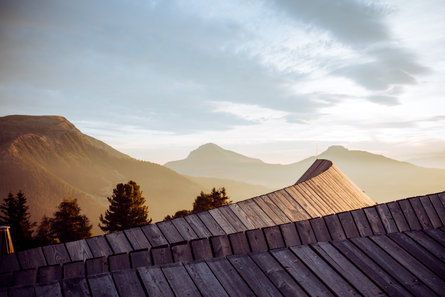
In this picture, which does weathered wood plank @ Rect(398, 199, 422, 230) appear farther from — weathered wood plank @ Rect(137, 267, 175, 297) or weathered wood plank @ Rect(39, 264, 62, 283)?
weathered wood plank @ Rect(39, 264, 62, 283)

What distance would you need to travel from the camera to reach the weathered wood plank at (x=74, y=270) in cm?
216

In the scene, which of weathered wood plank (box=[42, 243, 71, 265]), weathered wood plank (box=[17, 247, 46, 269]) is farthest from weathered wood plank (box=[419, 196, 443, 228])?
weathered wood plank (box=[17, 247, 46, 269])

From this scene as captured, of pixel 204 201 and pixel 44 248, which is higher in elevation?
pixel 44 248

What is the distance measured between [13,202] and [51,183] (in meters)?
120

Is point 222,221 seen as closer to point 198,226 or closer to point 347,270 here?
point 198,226

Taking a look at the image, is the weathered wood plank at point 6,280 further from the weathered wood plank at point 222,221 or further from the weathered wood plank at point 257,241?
the weathered wood plank at point 222,221

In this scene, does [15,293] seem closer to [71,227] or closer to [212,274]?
[212,274]

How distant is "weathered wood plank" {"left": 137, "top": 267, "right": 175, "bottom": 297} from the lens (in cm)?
198

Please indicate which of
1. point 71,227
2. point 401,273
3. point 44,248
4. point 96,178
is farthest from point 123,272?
point 96,178

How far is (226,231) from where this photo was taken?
12.9 feet

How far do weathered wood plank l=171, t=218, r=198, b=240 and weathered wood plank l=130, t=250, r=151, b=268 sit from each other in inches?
49.7

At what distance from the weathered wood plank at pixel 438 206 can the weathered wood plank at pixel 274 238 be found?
2.52 metres

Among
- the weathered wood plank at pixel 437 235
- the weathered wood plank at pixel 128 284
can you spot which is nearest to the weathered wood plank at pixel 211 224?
the weathered wood plank at pixel 128 284

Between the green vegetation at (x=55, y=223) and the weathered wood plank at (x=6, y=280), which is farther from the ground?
the weathered wood plank at (x=6, y=280)
